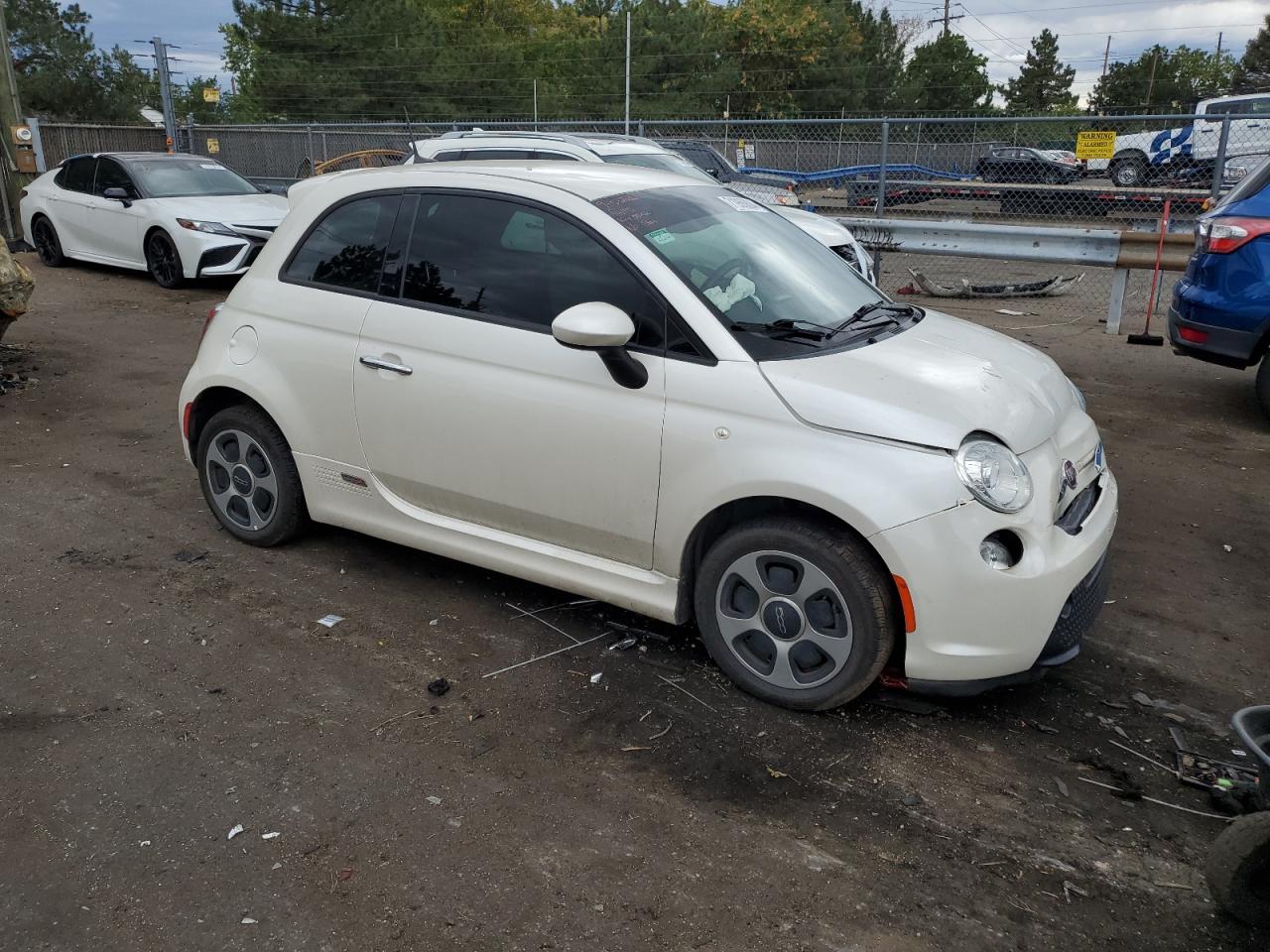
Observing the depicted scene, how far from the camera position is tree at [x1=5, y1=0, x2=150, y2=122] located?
3709 centimetres

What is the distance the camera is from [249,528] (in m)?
4.98

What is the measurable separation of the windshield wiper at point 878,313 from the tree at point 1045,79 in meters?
72.2

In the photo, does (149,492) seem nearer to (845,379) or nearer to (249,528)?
(249,528)

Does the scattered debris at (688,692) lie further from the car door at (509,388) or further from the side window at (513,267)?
the side window at (513,267)

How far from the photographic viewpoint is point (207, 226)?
1174cm

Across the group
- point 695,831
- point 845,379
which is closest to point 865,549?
point 845,379

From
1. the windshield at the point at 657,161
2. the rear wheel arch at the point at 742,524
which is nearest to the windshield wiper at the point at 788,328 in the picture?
the rear wheel arch at the point at 742,524

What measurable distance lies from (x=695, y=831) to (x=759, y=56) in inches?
2226

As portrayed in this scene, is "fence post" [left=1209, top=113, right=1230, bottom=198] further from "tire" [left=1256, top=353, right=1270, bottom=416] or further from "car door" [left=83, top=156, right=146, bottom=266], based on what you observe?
"car door" [left=83, top=156, right=146, bottom=266]

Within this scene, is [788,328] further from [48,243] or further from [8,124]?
[8,124]

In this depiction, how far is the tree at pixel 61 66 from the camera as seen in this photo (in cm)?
3709

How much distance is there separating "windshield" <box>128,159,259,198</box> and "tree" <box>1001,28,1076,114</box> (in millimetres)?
66309

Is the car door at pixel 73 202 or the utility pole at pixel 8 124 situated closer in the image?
the car door at pixel 73 202

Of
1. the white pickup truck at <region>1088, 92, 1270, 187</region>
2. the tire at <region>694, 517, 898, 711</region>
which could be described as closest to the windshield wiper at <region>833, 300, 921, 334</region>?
the tire at <region>694, 517, 898, 711</region>
